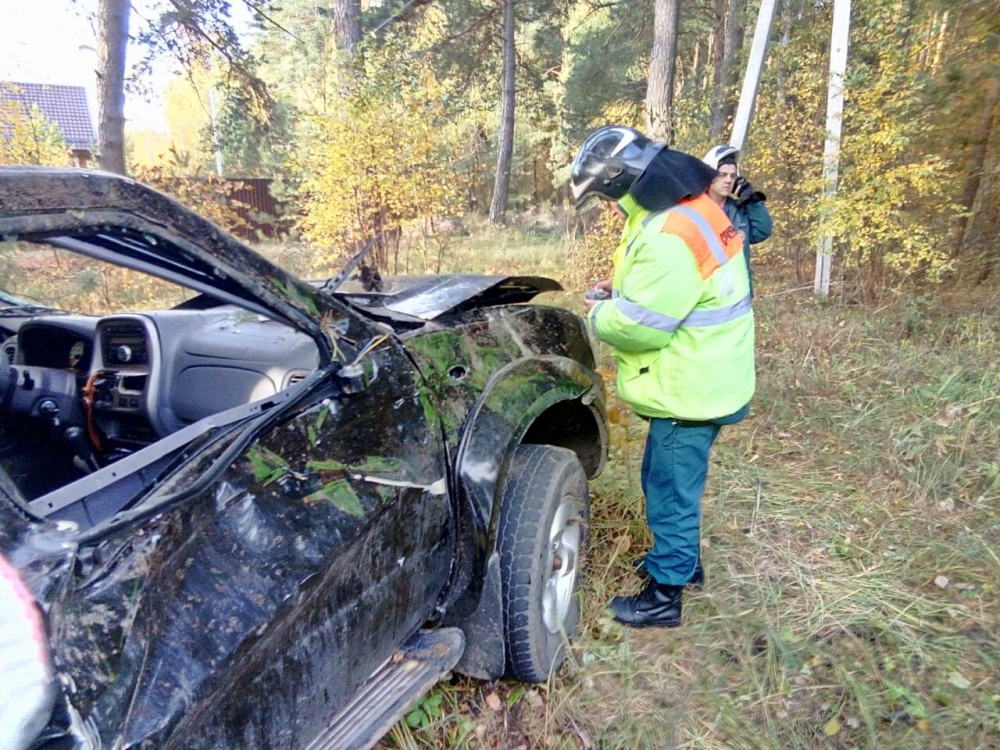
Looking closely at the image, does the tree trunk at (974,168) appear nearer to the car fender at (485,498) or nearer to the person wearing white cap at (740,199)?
the person wearing white cap at (740,199)

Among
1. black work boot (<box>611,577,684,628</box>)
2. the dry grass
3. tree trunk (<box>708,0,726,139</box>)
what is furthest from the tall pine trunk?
black work boot (<box>611,577,684,628</box>)

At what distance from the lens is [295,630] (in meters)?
1.36

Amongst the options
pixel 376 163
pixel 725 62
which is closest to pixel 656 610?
pixel 376 163

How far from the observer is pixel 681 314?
217cm

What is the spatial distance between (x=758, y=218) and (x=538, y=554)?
7.38ft

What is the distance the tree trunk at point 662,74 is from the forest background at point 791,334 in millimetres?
44

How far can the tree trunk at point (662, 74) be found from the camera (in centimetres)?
781

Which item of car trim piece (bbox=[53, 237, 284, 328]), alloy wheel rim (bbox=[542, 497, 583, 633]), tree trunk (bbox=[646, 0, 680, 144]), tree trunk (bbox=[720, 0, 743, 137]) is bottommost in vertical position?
alloy wheel rim (bbox=[542, 497, 583, 633])

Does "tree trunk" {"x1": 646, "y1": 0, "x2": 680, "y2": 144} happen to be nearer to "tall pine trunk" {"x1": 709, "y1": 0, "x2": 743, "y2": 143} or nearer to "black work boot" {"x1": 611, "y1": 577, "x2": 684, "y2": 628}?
"tall pine trunk" {"x1": 709, "y1": 0, "x2": 743, "y2": 143}

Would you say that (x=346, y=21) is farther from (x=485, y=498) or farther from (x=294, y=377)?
(x=485, y=498)

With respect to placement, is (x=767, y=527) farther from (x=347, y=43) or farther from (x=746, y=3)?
(x=746, y=3)

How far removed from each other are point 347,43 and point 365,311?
25.7 ft

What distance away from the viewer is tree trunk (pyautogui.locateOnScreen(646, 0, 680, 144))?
7.81 meters

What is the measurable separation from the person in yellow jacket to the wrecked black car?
1.02 ft
